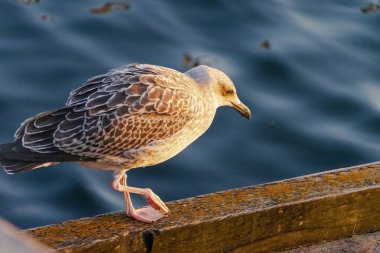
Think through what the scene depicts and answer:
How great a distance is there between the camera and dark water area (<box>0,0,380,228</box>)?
9156mm

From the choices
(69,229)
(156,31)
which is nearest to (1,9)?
(156,31)

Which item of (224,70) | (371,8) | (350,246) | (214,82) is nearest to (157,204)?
(350,246)

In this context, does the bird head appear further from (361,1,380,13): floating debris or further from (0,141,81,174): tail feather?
(361,1,380,13): floating debris

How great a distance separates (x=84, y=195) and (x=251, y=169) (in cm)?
178

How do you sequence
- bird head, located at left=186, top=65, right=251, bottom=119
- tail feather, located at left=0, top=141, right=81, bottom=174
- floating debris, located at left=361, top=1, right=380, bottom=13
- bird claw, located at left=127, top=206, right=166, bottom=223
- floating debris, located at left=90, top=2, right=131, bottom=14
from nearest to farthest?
bird claw, located at left=127, top=206, right=166, bottom=223 → tail feather, located at left=0, top=141, right=81, bottom=174 → bird head, located at left=186, top=65, right=251, bottom=119 → floating debris, located at left=90, top=2, right=131, bottom=14 → floating debris, located at left=361, top=1, right=380, bottom=13

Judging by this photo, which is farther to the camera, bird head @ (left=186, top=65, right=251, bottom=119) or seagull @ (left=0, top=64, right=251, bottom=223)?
bird head @ (left=186, top=65, right=251, bottom=119)

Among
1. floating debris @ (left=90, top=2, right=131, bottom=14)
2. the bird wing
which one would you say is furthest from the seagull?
floating debris @ (left=90, top=2, right=131, bottom=14)

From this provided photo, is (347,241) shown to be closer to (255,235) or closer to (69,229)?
(255,235)

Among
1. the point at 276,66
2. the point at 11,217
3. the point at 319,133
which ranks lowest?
the point at 11,217

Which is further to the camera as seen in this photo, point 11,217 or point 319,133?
point 319,133

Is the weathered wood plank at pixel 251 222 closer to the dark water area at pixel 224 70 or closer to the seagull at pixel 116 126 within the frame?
the seagull at pixel 116 126

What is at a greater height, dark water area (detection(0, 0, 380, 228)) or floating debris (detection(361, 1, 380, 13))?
floating debris (detection(361, 1, 380, 13))

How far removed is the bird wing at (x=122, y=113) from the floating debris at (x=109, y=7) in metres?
6.85

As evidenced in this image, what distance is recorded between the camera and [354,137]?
10.1 meters
